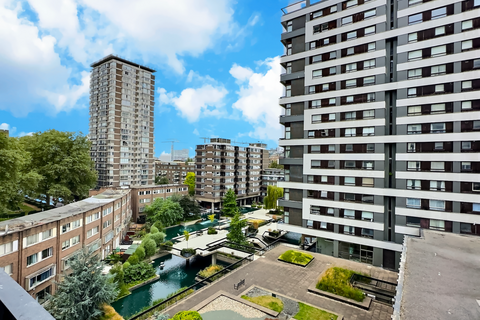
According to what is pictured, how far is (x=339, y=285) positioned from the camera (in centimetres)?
2012

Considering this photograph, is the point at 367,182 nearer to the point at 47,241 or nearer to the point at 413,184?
the point at 413,184

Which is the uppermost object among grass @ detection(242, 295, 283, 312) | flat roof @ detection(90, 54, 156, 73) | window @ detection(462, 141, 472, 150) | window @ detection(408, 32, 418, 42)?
flat roof @ detection(90, 54, 156, 73)

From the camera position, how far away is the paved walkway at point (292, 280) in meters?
17.9

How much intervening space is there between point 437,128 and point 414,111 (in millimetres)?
2472

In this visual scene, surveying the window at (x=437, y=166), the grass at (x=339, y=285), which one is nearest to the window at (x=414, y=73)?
the window at (x=437, y=166)

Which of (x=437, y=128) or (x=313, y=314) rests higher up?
(x=437, y=128)

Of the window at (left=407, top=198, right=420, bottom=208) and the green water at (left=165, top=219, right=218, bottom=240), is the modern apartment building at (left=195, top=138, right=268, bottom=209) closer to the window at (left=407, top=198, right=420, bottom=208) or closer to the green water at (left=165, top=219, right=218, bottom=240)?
the green water at (left=165, top=219, right=218, bottom=240)

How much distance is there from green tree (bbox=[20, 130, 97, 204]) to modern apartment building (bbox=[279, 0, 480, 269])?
4160 cm

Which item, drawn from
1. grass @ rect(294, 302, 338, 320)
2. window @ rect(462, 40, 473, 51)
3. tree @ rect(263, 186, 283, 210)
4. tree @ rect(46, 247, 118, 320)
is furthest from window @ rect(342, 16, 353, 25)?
tree @ rect(263, 186, 283, 210)

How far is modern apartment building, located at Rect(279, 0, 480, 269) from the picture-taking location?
23.5 m

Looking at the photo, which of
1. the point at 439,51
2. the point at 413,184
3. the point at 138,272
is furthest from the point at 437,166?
the point at 138,272

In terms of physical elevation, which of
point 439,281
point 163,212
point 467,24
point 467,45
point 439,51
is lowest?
point 163,212

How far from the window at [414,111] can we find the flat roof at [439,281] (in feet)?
40.3

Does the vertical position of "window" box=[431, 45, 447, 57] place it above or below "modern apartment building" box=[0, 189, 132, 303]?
above
